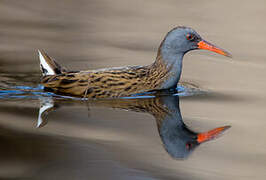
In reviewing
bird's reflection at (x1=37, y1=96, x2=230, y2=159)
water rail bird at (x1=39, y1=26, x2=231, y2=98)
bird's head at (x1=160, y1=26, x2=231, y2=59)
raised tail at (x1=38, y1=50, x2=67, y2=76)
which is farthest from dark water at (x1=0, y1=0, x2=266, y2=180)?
bird's head at (x1=160, y1=26, x2=231, y2=59)

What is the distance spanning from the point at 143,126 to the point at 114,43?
5263mm

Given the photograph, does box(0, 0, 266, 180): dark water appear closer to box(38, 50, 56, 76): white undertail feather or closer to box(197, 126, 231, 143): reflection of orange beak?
box(197, 126, 231, 143): reflection of orange beak

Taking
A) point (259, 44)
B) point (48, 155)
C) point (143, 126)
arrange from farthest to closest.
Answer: point (259, 44)
point (143, 126)
point (48, 155)

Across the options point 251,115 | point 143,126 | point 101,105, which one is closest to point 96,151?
point 143,126

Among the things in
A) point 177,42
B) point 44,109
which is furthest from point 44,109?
point 177,42

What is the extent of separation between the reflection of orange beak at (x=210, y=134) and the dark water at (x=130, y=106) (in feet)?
0.26

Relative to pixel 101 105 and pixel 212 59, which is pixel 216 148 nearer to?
pixel 101 105

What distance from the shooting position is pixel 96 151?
6.30m

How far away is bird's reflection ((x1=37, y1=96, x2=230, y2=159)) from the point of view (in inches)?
262

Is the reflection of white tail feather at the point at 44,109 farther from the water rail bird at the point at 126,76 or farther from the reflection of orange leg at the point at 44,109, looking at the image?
the water rail bird at the point at 126,76

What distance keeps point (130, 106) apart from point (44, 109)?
3.89ft

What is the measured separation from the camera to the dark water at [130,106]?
6016 mm

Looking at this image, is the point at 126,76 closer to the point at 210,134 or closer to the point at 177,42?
the point at 177,42

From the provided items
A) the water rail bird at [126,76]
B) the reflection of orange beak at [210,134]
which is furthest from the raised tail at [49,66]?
the reflection of orange beak at [210,134]
